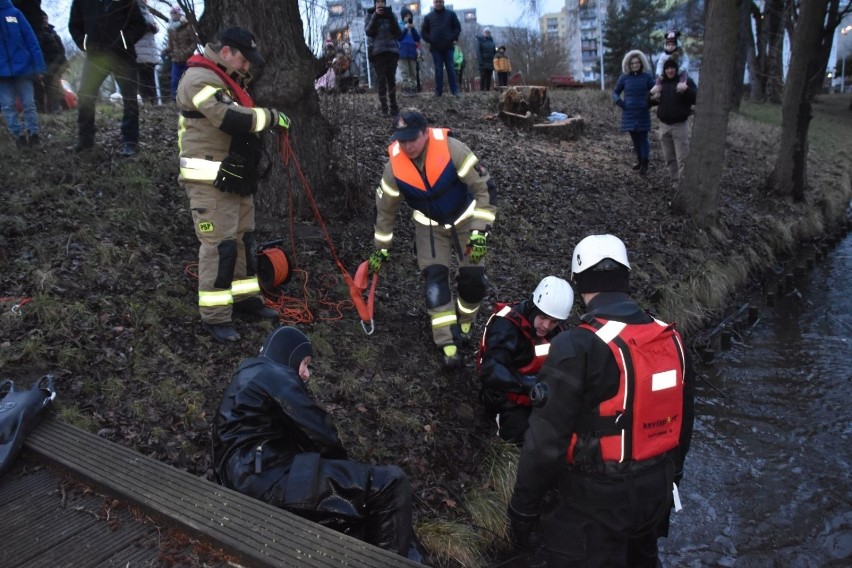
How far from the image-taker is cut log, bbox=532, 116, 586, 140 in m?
13.0

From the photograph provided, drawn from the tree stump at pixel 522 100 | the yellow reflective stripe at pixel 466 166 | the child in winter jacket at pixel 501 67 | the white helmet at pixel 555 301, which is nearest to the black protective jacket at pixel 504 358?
the white helmet at pixel 555 301

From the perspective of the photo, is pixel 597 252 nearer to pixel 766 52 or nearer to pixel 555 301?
pixel 555 301

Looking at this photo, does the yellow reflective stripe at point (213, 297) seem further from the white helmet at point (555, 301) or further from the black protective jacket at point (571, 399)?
the black protective jacket at point (571, 399)

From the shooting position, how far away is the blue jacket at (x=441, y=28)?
13.6 meters

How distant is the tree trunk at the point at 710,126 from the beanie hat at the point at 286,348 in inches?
316

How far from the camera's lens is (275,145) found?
6.49 meters

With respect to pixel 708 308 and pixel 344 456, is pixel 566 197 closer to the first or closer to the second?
pixel 708 308

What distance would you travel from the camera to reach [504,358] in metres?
4.67

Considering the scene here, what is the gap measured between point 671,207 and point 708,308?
2.44m

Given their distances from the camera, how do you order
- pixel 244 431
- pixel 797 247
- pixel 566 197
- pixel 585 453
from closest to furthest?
1. pixel 585 453
2. pixel 244 431
3. pixel 566 197
4. pixel 797 247

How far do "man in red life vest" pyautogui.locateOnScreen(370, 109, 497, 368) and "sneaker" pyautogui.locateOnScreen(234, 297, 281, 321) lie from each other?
97cm

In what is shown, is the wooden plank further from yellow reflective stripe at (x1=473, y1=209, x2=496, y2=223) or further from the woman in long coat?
the woman in long coat

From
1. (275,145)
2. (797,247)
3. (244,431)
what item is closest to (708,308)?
(797,247)

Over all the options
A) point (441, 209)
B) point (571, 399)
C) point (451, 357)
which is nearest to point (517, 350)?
point (451, 357)
